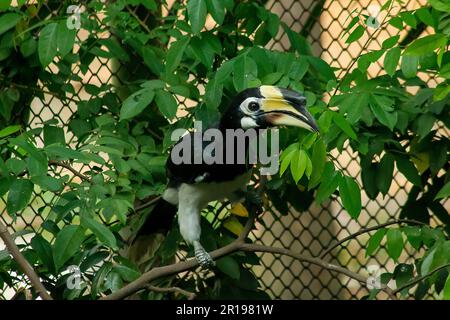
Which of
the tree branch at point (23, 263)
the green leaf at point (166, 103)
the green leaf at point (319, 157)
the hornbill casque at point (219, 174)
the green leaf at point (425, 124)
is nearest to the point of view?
the tree branch at point (23, 263)

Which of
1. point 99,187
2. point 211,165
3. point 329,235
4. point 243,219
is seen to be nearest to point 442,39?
point 211,165

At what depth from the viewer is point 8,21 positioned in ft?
7.54

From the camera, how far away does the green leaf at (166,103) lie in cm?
213

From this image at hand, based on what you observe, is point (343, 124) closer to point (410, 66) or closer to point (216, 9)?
point (410, 66)

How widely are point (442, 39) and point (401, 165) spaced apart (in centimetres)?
63

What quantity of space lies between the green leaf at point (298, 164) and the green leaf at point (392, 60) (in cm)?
38

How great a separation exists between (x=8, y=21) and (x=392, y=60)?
0.93 meters

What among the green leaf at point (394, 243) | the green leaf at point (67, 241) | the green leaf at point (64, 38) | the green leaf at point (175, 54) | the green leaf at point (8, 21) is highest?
the green leaf at point (8, 21)

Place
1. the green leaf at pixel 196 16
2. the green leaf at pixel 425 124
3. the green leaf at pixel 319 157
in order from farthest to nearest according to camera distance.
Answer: the green leaf at pixel 425 124 → the green leaf at pixel 196 16 → the green leaf at pixel 319 157

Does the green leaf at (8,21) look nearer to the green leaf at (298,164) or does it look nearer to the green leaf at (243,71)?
the green leaf at (243,71)

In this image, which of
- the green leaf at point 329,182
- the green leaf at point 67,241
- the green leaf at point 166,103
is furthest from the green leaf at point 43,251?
the green leaf at point 329,182

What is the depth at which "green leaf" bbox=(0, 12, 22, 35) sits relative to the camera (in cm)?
229

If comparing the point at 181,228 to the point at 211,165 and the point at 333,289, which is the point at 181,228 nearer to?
the point at 211,165

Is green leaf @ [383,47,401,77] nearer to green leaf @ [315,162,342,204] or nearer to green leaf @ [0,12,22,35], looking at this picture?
green leaf @ [315,162,342,204]
